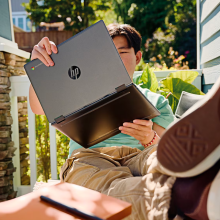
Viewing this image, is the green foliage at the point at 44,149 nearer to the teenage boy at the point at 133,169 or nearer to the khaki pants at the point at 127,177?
the teenage boy at the point at 133,169

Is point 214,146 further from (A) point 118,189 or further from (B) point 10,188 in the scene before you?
(B) point 10,188

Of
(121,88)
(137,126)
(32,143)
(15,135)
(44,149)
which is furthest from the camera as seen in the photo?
(44,149)

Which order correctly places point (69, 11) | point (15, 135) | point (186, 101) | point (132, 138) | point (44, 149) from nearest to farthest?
point (132, 138)
point (186, 101)
point (15, 135)
point (44, 149)
point (69, 11)

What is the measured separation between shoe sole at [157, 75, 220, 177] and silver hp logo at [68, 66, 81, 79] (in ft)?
1.80

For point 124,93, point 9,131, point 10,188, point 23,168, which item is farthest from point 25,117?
point 124,93

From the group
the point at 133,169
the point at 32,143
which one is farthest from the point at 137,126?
the point at 32,143

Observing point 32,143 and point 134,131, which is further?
point 32,143

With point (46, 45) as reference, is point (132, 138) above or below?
below

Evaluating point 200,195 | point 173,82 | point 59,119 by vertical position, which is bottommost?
point 200,195

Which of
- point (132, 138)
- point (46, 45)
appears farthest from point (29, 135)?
point (46, 45)

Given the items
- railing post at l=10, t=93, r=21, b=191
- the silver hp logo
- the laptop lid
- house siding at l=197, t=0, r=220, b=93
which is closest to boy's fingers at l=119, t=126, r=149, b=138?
the laptop lid

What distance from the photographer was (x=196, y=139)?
0.59 meters

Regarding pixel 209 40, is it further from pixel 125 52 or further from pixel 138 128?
pixel 138 128

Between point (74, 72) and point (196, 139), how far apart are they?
2.03 feet
